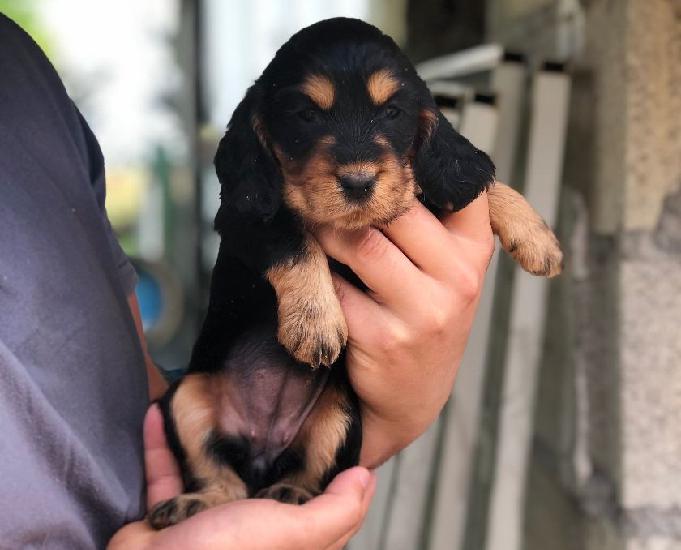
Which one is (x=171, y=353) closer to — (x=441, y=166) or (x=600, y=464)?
(x=600, y=464)

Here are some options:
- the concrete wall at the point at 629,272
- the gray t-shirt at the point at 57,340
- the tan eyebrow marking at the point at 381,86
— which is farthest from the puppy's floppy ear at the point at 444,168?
the concrete wall at the point at 629,272

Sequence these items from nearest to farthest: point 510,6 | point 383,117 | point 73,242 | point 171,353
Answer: point 383,117 → point 73,242 → point 510,6 → point 171,353

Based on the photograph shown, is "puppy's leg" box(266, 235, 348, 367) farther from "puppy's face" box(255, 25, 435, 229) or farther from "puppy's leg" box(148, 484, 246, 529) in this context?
"puppy's leg" box(148, 484, 246, 529)

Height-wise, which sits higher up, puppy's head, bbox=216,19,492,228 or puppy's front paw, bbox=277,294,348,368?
puppy's head, bbox=216,19,492,228

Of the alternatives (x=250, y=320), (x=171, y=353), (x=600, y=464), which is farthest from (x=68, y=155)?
(x=171, y=353)

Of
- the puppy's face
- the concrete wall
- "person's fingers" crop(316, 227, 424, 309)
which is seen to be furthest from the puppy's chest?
the concrete wall

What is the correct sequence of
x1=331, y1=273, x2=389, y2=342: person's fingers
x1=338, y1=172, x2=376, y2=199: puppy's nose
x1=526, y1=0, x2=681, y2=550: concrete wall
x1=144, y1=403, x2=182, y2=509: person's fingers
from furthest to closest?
x1=526, y1=0, x2=681, y2=550: concrete wall
x1=144, y1=403, x2=182, y2=509: person's fingers
x1=331, y1=273, x2=389, y2=342: person's fingers
x1=338, y1=172, x2=376, y2=199: puppy's nose

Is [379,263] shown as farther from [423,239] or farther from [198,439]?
[198,439]
